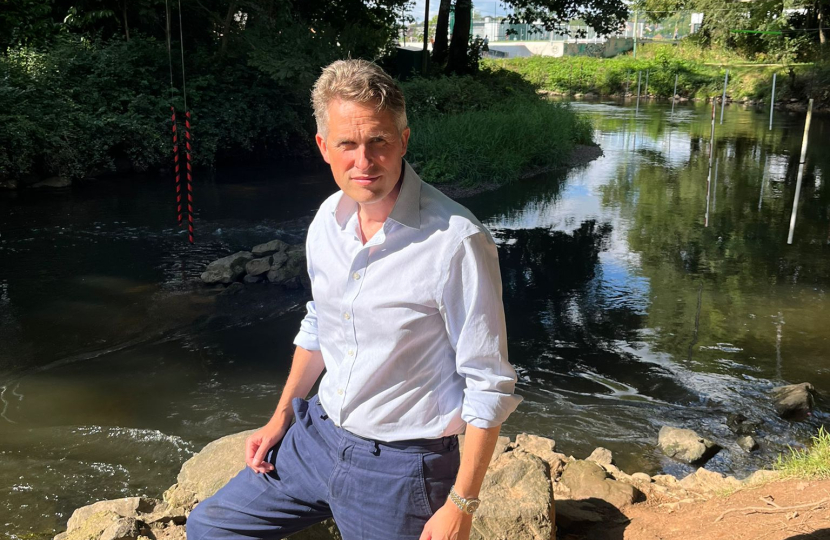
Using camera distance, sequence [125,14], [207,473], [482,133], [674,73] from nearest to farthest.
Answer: [207,473] < [482,133] < [125,14] < [674,73]

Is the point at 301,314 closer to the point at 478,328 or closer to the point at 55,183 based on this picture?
the point at 478,328

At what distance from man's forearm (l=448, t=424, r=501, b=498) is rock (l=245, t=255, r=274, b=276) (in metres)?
7.45

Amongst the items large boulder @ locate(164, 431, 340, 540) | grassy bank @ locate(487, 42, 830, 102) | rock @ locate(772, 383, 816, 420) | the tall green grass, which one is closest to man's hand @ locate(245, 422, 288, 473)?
large boulder @ locate(164, 431, 340, 540)

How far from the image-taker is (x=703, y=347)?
22.9ft

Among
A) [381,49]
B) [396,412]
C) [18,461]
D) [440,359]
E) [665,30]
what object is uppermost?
[665,30]

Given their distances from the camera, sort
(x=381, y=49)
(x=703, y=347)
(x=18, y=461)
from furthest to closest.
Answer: (x=381, y=49)
(x=703, y=347)
(x=18, y=461)

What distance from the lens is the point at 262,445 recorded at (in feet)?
7.12

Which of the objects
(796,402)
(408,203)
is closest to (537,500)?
(408,203)

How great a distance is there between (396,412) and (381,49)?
2318 centimetres

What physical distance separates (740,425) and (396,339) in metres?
4.51

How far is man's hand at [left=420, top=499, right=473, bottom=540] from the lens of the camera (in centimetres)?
181

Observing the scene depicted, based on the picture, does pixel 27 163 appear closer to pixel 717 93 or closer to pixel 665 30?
pixel 717 93

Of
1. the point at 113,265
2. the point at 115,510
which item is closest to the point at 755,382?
the point at 115,510

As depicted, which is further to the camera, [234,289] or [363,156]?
[234,289]
